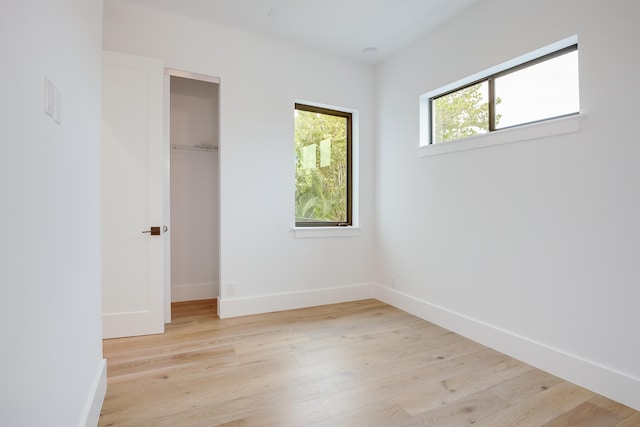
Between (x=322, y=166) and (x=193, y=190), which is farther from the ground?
(x=322, y=166)

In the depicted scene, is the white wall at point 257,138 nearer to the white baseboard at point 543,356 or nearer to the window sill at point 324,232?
the window sill at point 324,232

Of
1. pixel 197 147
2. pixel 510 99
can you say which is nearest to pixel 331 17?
pixel 510 99

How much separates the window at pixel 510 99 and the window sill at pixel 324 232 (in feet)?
4.45

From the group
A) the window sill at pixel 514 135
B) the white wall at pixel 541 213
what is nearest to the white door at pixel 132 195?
the white wall at pixel 541 213

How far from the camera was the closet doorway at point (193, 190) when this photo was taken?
3875 millimetres

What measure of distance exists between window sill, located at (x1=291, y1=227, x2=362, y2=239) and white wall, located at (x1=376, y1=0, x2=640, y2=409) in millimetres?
728

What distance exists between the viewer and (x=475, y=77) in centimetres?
279

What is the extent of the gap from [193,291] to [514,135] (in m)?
3.72

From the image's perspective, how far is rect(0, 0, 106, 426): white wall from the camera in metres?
0.79

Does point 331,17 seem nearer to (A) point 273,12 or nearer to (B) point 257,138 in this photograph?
(A) point 273,12

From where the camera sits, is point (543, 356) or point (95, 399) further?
point (543, 356)

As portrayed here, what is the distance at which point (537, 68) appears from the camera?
94.4 inches

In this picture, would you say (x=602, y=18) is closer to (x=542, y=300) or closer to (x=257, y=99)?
(x=542, y=300)

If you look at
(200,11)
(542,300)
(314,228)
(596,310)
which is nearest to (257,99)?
(200,11)
